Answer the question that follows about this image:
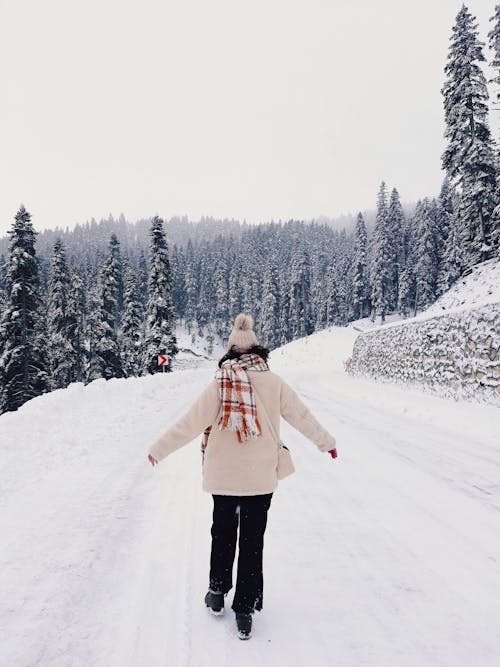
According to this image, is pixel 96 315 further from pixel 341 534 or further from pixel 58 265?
pixel 341 534

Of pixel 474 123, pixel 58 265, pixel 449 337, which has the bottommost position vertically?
pixel 449 337

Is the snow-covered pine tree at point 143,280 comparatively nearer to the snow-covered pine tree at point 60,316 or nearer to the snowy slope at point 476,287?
the snow-covered pine tree at point 60,316

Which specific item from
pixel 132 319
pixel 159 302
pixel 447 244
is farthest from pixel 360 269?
pixel 159 302

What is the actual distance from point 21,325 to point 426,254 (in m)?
49.4

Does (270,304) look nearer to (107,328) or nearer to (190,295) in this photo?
(190,295)

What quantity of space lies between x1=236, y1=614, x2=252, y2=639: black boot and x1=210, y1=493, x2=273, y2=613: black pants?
34mm

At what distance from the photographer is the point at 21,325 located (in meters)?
28.0

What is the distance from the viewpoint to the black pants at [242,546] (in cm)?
290

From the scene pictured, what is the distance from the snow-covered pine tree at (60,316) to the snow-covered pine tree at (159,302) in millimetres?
8686

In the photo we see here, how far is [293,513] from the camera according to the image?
4.84 meters

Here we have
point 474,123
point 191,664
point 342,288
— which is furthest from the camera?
point 342,288

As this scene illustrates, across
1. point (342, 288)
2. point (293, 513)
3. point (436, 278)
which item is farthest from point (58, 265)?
point (342, 288)

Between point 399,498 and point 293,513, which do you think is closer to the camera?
point 293,513

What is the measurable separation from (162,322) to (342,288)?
52173 millimetres
